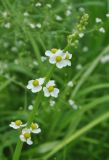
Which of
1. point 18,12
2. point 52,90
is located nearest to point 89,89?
point 18,12

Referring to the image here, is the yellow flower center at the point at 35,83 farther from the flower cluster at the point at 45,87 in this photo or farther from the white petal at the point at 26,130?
the white petal at the point at 26,130

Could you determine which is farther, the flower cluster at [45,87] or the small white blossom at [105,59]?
the small white blossom at [105,59]

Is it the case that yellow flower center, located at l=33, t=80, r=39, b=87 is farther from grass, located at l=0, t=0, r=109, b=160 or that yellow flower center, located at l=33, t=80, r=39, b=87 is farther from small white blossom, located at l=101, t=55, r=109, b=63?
small white blossom, located at l=101, t=55, r=109, b=63

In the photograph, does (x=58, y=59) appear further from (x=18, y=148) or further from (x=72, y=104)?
(x=72, y=104)

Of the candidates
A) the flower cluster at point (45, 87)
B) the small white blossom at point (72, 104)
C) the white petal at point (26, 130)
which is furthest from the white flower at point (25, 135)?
the small white blossom at point (72, 104)

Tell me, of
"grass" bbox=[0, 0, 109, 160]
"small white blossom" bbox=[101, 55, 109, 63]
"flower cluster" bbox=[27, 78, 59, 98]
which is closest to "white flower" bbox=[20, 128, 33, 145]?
"flower cluster" bbox=[27, 78, 59, 98]

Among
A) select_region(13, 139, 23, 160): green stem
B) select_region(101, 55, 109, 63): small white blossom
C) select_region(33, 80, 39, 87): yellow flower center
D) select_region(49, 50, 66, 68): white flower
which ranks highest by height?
select_region(101, 55, 109, 63): small white blossom
